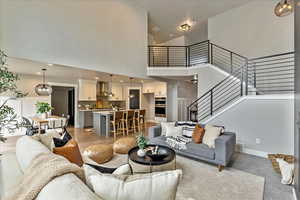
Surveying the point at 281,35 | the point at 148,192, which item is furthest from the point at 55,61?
the point at 281,35

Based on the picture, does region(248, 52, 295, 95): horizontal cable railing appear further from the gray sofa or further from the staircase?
the gray sofa

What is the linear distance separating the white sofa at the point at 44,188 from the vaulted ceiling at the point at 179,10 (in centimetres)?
621

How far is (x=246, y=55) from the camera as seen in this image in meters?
5.51

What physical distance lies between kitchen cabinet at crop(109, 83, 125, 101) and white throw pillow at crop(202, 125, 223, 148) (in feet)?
21.5

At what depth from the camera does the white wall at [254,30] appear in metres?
4.67

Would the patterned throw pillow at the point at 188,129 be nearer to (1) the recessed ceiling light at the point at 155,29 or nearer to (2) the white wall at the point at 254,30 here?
(2) the white wall at the point at 254,30

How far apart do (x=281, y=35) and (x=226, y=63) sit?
1789 mm

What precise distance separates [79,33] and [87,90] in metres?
3.81

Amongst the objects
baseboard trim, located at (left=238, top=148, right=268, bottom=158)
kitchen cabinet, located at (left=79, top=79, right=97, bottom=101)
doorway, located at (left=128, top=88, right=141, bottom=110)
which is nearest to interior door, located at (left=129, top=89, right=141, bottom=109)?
doorway, located at (left=128, top=88, right=141, bottom=110)

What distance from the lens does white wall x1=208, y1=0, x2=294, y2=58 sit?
15.3ft

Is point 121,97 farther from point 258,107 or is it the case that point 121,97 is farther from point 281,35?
point 281,35

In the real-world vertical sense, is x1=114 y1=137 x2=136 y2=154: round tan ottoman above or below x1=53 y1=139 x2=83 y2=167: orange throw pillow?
below

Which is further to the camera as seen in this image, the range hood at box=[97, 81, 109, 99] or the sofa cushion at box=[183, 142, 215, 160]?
the range hood at box=[97, 81, 109, 99]

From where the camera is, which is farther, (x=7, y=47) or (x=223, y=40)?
(x=223, y=40)
